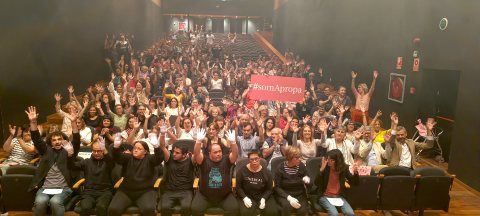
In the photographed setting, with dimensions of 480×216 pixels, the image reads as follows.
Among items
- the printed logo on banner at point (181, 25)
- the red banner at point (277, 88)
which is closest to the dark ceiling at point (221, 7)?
the printed logo on banner at point (181, 25)

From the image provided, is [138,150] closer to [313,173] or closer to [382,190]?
[313,173]

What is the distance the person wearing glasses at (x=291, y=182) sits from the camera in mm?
4324

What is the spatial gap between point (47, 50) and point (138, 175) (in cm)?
626

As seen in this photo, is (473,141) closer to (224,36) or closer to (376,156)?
(376,156)

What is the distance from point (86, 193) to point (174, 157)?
1.17 metres

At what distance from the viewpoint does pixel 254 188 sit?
436 centimetres

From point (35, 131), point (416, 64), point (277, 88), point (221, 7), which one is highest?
point (221, 7)

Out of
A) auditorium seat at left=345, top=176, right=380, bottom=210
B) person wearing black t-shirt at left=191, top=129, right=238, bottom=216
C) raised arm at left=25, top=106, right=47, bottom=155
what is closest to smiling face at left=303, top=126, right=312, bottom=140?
auditorium seat at left=345, top=176, right=380, bottom=210

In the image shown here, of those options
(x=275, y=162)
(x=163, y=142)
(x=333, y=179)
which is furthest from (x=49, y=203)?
(x=333, y=179)

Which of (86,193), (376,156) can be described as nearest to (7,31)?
(86,193)

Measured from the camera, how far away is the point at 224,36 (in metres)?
14.0

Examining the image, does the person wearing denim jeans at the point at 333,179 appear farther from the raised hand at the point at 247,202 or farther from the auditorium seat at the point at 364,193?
the raised hand at the point at 247,202

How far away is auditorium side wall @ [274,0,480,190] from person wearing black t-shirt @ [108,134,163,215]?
5.65m

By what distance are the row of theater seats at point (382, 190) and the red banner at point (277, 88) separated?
2.00m
